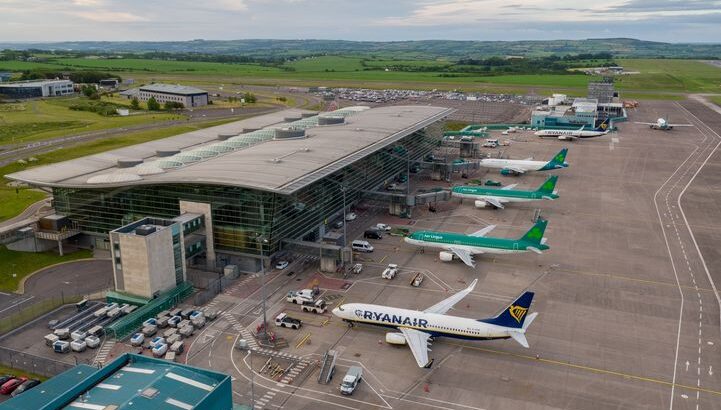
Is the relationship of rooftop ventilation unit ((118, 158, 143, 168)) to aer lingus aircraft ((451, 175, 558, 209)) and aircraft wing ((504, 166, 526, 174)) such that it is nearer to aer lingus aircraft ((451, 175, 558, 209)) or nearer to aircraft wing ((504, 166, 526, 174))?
aer lingus aircraft ((451, 175, 558, 209))

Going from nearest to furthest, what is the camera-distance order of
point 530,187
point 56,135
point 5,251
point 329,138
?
point 5,251 → point 329,138 → point 530,187 → point 56,135

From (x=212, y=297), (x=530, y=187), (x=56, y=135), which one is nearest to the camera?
(x=212, y=297)

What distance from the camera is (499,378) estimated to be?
54469 mm

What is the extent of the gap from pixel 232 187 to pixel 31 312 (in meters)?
30.3

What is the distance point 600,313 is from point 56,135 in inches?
7266

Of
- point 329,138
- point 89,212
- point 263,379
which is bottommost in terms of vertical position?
point 263,379

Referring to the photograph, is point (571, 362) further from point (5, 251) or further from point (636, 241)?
point (5, 251)

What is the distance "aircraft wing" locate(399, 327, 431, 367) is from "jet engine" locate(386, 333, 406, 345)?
1.57ft

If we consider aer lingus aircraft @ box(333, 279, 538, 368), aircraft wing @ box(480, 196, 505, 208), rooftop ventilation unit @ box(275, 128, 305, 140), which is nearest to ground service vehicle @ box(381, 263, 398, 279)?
aer lingus aircraft @ box(333, 279, 538, 368)

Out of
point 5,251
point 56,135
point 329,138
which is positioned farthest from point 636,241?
point 56,135

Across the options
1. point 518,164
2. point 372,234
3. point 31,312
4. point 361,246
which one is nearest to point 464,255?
point 361,246

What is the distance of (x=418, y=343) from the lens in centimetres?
5831

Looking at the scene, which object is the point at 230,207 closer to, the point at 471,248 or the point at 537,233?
the point at 471,248

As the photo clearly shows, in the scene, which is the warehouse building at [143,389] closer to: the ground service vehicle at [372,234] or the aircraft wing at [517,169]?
the ground service vehicle at [372,234]
